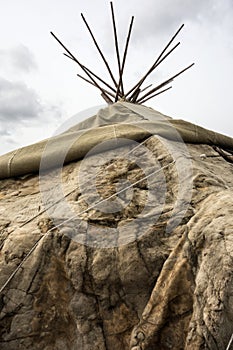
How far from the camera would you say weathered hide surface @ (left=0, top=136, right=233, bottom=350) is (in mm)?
2201

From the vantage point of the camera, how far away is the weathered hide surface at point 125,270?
2.20 metres

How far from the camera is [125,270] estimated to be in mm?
2617

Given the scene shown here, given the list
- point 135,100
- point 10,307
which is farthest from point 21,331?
point 135,100

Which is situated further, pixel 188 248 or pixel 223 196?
pixel 223 196

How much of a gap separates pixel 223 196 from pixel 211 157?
1.22 metres

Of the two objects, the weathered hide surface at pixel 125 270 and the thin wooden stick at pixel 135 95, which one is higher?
the thin wooden stick at pixel 135 95

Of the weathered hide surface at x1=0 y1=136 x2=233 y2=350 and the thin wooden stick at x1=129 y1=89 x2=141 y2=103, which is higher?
the thin wooden stick at x1=129 y1=89 x2=141 y2=103

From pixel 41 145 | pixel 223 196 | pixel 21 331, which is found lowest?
pixel 21 331

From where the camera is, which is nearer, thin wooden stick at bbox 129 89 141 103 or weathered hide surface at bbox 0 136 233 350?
weathered hide surface at bbox 0 136 233 350

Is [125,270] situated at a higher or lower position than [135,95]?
lower

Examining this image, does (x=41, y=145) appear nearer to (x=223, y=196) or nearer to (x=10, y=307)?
(x=10, y=307)

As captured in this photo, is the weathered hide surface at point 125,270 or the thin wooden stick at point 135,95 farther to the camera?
the thin wooden stick at point 135,95

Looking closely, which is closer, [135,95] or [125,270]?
[125,270]

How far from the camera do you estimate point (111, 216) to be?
2.94 meters
